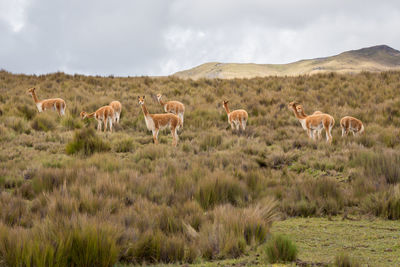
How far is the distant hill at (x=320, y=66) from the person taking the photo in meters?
140

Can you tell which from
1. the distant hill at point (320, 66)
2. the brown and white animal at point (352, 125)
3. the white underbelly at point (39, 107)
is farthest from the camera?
the distant hill at point (320, 66)

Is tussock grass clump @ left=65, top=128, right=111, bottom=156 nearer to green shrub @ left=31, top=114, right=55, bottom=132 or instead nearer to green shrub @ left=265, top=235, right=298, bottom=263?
green shrub @ left=31, top=114, right=55, bottom=132

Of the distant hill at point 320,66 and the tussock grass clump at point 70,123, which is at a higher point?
the distant hill at point 320,66

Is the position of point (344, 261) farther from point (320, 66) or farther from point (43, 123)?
point (320, 66)

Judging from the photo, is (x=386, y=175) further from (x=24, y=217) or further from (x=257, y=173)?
(x=24, y=217)

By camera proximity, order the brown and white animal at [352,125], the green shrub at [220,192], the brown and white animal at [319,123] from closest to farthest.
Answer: the green shrub at [220,192] → the brown and white animal at [319,123] → the brown and white animal at [352,125]

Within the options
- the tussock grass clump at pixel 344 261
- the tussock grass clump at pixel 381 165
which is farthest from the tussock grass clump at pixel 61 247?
the tussock grass clump at pixel 381 165

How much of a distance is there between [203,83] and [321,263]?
76.7 feet

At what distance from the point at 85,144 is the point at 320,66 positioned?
149623 millimetres

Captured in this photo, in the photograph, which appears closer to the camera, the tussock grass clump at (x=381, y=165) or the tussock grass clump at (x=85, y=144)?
the tussock grass clump at (x=381, y=165)

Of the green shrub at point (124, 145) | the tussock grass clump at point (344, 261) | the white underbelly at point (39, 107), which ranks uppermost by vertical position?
the white underbelly at point (39, 107)

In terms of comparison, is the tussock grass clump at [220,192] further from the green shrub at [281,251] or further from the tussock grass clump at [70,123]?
the tussock grass clump at [70,123]

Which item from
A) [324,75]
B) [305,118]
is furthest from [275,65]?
[305,118]

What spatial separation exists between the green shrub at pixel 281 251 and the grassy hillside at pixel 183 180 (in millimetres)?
230
